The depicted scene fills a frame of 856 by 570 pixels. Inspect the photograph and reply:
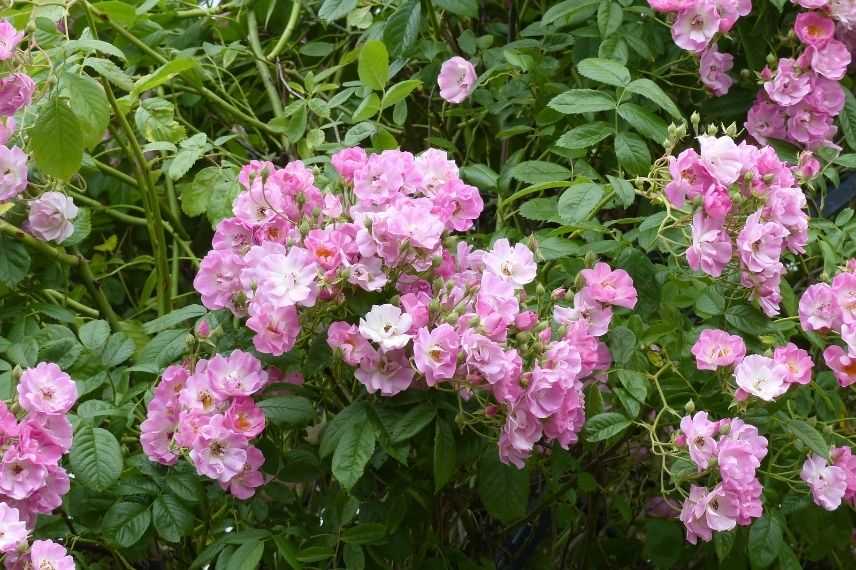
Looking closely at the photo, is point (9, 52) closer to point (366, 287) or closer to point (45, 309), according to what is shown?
point (45, 309)

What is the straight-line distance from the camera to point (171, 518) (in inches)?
54.9

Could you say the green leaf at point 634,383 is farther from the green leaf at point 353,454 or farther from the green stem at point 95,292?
the green stem at point 95,292

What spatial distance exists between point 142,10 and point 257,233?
70cm

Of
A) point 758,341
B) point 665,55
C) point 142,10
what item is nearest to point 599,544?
point 758,341

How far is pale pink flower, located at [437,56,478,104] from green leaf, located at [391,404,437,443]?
631 mm

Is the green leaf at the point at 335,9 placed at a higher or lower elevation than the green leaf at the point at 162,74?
lower

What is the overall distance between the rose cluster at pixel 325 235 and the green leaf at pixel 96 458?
0.57ft

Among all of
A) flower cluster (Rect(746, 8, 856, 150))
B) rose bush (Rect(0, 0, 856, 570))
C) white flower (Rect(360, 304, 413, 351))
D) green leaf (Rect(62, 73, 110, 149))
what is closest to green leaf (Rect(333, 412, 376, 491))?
rose bush (Rect(0, 0, 856, 570))

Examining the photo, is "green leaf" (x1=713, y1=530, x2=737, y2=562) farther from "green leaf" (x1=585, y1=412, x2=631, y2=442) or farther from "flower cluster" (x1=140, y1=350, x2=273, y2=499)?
"flower cluster" (x1=140, y1=350, x2=273, y2=499)

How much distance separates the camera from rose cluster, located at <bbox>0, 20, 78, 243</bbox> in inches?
57.1

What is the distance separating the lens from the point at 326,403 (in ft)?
5.02

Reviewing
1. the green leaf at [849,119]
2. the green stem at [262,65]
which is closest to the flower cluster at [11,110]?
the green stem at [262,65]

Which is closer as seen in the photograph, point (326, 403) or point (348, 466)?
point (348, 466)

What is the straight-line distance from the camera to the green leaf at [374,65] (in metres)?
1.70
